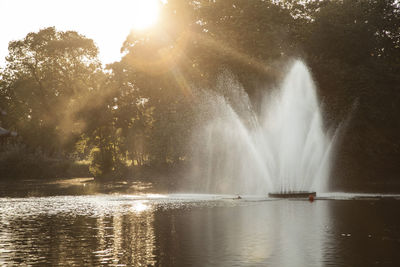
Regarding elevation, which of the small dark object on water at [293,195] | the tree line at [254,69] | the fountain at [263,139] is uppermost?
the tree line at [254,69]

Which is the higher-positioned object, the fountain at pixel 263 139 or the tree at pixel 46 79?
the tree at pixel 46 79

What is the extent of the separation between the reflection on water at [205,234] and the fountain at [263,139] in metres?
12.5

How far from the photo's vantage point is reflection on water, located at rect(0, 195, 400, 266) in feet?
56.0

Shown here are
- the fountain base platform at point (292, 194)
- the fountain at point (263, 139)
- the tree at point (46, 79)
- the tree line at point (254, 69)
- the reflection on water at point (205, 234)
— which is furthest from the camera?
the tree at point (46, 79)

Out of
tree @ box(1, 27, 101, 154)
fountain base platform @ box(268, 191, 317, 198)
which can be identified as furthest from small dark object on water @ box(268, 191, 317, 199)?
tree @ box(1, 27, 101, 154)

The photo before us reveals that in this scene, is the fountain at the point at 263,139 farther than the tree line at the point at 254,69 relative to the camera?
No

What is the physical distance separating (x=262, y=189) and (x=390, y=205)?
16.4 m

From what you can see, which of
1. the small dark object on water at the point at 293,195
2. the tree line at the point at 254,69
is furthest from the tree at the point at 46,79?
the small dark object on water at the point at 293,195

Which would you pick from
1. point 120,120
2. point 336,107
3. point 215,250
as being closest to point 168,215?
point 215,250

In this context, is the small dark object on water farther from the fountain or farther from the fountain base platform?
the fountain

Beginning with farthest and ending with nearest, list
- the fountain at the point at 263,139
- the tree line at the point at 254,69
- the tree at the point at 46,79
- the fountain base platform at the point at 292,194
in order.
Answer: the tree at the point at 46,79
the tree line at the point at 254,69
the fountain at the point at 263,139
the fountain base platform at the point at 292,194

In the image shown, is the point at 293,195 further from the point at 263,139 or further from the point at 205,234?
the point at 205,234

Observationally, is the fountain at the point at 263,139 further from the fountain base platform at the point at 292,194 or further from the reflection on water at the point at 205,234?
the reflection on water at the point at 205,234

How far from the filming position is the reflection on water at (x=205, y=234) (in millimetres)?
17078
